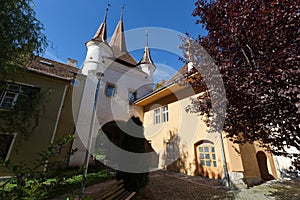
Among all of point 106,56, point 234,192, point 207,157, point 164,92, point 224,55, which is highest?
point 106,56

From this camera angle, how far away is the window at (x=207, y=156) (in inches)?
304

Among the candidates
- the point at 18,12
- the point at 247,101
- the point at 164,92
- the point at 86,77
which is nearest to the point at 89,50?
the point at 86,77

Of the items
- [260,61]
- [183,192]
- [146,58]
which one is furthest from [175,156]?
[146,58]

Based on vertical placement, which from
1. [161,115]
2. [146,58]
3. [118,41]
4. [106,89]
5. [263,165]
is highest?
[118,41]

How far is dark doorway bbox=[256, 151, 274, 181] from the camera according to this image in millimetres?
8566

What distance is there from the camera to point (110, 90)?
41.4ft

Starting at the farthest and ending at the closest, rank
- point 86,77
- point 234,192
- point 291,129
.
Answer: point 86,77
point 234,192
point 291,129

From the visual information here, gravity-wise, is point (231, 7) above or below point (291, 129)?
above

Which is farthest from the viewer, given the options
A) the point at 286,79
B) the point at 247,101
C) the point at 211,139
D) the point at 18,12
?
the point at 211,139

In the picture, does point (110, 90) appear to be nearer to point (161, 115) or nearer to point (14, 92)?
point (161, 115)

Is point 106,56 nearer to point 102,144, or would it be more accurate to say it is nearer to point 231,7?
point 102,144

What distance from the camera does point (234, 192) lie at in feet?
18.4

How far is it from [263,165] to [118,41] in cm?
1815

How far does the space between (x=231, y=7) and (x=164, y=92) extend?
7625mm
